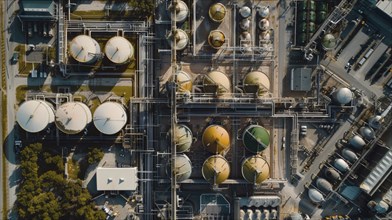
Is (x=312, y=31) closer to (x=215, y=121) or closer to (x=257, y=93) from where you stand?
(x=257, y=93)

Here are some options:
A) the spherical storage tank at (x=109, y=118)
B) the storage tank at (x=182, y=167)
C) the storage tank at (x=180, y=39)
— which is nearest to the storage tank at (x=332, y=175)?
the storage tank at (x=182, y=167)

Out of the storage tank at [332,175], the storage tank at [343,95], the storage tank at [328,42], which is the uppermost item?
the storage tank at [328,42]

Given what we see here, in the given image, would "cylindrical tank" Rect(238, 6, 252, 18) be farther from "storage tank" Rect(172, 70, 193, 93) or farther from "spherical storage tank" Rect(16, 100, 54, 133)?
"spherical storage tank" Rect(16, 100, 54, 133)

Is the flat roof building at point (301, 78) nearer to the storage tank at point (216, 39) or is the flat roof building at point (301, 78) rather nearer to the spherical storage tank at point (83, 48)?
the storage tank at point (216, 39)

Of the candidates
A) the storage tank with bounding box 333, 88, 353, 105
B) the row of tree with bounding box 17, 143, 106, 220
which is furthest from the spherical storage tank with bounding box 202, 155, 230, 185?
the storage tank with bounding box 333, 88, 353, 105

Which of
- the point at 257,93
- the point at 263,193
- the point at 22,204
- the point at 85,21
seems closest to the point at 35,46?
the point at 85,21
